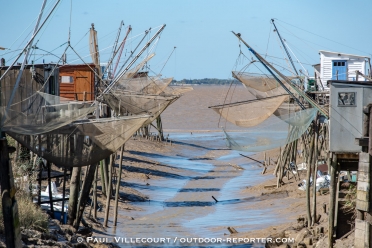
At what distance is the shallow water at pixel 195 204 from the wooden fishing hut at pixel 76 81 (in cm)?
335

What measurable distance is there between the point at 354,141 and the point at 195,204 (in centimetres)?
887

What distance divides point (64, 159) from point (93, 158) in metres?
0.53

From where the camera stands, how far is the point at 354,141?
11.4 meters

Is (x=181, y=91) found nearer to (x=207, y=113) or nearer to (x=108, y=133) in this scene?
(x=108, y=133)

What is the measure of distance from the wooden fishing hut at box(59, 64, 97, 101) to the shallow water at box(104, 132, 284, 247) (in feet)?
11.0

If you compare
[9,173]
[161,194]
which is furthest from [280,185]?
[9,173]

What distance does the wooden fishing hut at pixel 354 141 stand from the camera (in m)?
10.7

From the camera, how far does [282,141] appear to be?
48.5ft

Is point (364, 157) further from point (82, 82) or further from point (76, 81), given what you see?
point (76, 81)

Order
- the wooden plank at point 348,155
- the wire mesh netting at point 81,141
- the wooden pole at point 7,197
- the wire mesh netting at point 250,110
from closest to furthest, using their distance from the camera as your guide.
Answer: the wooden pole at point 7,197
the wire mesh netting at point 81,141
the wooden plank at point 348,155
the wire mesh netting at point 250,110

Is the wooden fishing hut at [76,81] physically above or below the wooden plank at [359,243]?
above

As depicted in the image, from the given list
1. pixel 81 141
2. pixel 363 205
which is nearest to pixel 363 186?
pixel 363 205

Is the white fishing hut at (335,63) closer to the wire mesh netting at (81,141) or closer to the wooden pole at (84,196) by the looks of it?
the wooden pole at (84,196)

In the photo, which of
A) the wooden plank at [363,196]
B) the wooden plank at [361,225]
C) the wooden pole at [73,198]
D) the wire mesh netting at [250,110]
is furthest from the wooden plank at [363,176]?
the wooden pole at [73,198]
